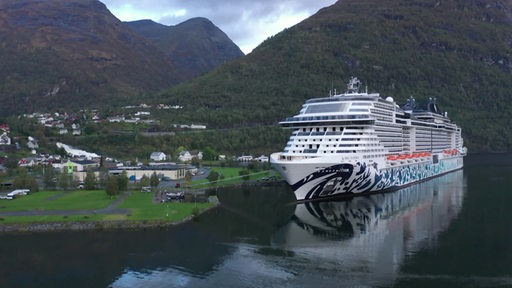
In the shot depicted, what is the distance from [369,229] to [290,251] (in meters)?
8.76

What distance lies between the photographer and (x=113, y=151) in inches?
3398

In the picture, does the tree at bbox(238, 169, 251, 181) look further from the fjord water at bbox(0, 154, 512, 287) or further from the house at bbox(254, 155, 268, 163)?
the fjord water at bbox(0, 154, 512, 287)

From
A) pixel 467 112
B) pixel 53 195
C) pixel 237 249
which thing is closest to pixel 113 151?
pixel 53 195

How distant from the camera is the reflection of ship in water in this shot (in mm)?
29234

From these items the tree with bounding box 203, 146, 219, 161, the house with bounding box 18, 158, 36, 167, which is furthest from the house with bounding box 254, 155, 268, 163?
the house with bounding box 18, 158, 36, 167

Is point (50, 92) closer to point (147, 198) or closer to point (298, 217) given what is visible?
point (147, 198)

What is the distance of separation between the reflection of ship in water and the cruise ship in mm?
1781

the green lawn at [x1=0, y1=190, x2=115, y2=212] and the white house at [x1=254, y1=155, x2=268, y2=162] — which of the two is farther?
the white house at [x1=254, y1=155, x2=268, y2=162]

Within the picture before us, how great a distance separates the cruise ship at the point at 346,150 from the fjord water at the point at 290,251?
231cm

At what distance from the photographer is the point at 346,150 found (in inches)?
1823

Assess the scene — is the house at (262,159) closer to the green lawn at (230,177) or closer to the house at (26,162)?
the green lawn at (230,177)

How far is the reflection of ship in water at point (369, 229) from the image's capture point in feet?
95.9

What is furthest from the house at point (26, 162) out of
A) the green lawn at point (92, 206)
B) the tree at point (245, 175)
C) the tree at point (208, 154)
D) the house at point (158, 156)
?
the tree at point (245, 175)

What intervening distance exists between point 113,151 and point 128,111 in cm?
4137
